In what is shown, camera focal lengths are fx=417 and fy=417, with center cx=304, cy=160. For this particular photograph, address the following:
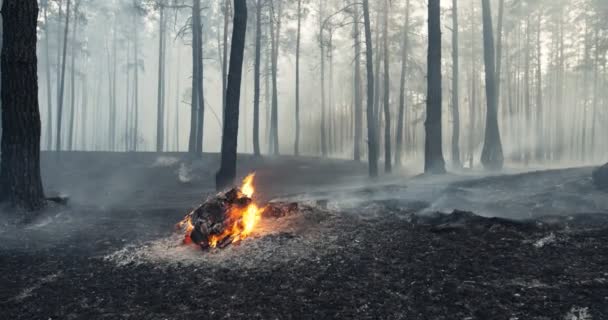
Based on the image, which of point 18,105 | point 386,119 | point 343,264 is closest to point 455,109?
point 386,119

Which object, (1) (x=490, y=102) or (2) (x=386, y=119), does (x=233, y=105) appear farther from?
(1) (x=490, y=102)

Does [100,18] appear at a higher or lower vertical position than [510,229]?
higher

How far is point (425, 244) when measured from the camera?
20.1ft

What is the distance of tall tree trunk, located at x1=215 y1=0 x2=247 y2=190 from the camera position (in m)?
12.2

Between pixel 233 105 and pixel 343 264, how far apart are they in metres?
7.64

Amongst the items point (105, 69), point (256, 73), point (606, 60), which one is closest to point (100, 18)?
Result: point (105, 69)

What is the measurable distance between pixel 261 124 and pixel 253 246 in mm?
72388

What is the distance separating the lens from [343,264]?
5.71 metres

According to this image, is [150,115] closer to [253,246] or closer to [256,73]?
[256,73]

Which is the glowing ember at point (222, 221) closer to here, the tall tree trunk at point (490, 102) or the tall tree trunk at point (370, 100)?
the tall tree trunk at point (370, 100)

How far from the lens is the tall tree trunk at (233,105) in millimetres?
12180

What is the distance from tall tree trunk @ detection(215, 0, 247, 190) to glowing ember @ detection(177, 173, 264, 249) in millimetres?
4623

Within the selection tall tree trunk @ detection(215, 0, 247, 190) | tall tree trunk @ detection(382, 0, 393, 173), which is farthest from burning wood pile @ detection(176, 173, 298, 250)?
tall tree trunk @ detection(382, 0, 393, 173)

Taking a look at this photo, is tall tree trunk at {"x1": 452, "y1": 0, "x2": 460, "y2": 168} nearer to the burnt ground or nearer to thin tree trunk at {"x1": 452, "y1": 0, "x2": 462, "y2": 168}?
thin tree trunk at {"x1": 452, "y1": 0, "x2": 462, "y2": 168}
